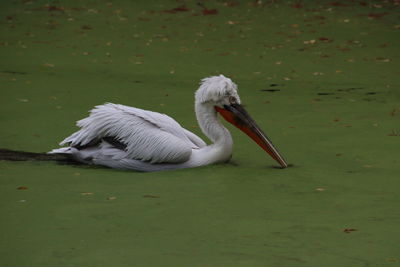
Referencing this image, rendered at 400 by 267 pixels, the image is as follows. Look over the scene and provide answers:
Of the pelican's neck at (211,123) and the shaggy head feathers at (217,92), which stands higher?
the shaggy head feathers at (217,92)

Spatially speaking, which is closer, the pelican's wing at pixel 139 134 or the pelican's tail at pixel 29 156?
the pelican's wing at pixel 139 134

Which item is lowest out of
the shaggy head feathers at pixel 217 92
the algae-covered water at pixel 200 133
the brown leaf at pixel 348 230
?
the algae-covered water at pixel 200 133

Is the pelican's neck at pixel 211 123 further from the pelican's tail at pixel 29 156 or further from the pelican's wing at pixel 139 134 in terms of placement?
the pelican's tail at pixel 29 156

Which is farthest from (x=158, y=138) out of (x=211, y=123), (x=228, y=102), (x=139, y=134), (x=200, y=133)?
(x=200, y=133)

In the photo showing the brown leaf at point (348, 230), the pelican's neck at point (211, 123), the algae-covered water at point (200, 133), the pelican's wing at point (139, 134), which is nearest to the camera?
the algae-covered water at point (200, 133)

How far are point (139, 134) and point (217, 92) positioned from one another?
0.61 metres

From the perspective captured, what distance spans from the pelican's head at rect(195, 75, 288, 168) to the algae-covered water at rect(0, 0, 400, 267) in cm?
20

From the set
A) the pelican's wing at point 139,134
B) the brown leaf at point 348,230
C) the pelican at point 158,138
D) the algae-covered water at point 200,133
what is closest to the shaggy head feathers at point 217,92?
the pelican at point 158,138

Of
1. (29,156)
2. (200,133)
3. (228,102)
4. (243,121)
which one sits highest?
(228,102)

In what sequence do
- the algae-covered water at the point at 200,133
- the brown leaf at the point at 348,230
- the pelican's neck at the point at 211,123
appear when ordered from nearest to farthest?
the algae-covered water at the point at 200,133 → the brown leaf at the point at 348,230 → the pelican's neck at the point at 211,123

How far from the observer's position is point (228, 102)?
5.75 meters

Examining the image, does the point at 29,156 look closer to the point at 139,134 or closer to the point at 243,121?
the point at 139,134

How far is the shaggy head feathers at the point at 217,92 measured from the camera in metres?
5.68

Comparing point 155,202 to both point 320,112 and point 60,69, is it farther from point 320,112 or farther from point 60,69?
point 60,69
